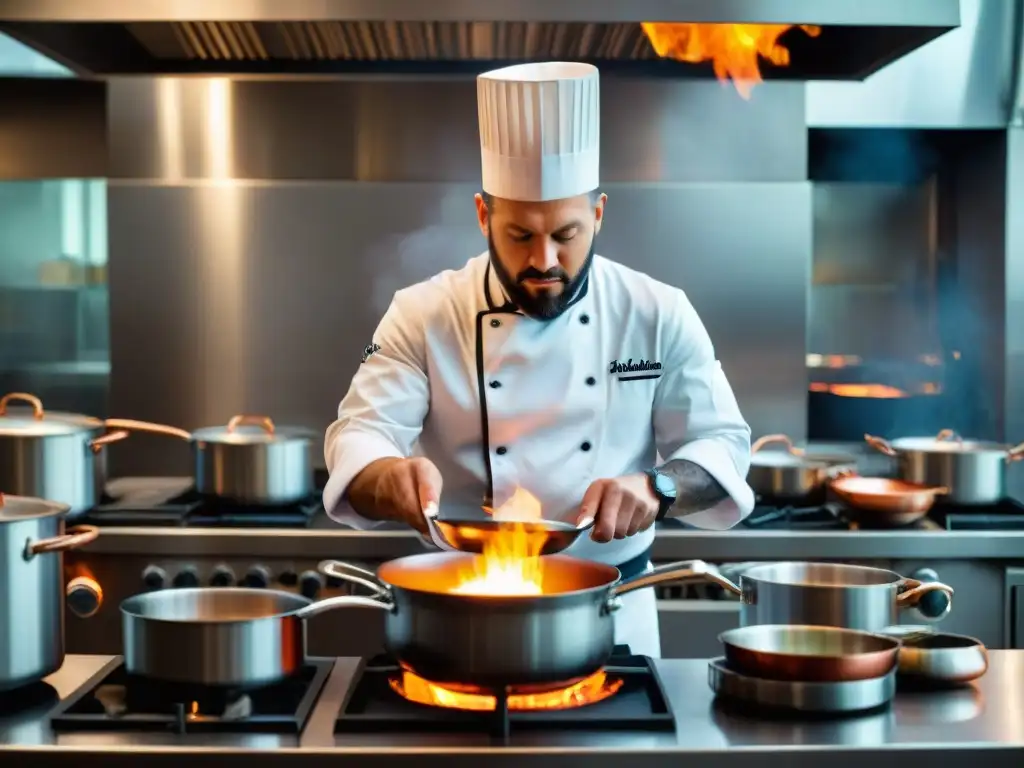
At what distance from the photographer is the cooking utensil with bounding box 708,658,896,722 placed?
1465 mm

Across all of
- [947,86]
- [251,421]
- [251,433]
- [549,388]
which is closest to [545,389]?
[549,388]

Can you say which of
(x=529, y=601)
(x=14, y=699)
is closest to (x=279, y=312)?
(x=14, y=699)

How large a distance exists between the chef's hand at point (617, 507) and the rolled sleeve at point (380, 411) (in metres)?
0.44

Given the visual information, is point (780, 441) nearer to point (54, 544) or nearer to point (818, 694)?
point (818, 694)

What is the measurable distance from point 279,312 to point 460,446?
134 cm

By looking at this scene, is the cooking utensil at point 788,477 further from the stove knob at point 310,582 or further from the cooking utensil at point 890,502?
the stove knob at point 310,582

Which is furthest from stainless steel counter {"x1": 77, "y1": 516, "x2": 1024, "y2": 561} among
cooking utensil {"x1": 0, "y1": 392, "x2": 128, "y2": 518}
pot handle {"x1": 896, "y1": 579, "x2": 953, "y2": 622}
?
pot handle {"x1": 896, "y1": 579, "x2": 953, "y2": 622}

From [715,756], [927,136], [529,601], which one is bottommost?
[715,756]

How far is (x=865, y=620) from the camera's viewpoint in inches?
65.4

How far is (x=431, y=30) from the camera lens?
2.70 meters

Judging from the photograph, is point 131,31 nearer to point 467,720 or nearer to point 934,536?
point 467,720

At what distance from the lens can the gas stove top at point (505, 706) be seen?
1.43 m

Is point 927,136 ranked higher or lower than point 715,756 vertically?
higher

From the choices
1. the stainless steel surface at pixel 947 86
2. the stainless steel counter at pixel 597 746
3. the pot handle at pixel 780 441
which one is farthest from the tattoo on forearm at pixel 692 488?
the stainless steel surface at pixel 947 86
